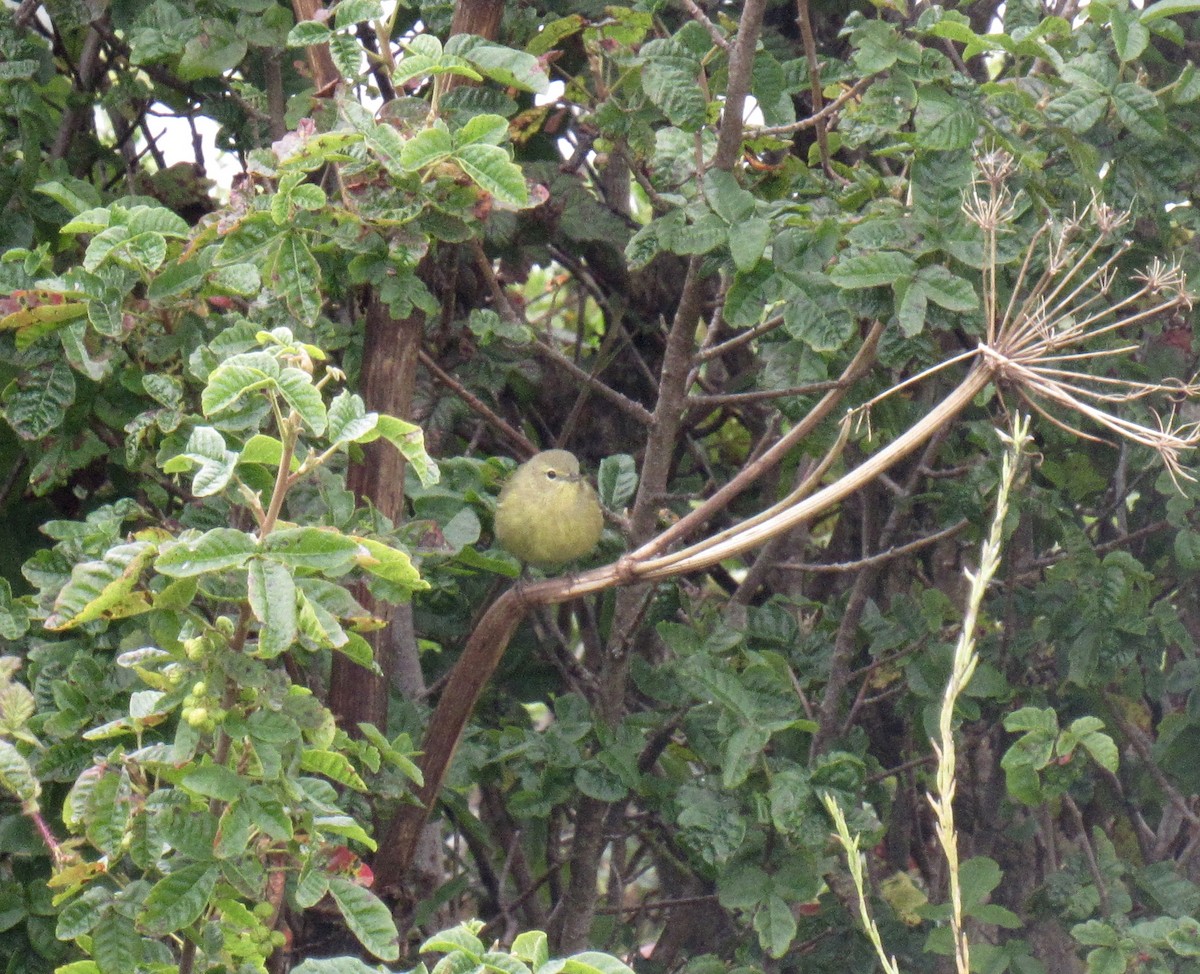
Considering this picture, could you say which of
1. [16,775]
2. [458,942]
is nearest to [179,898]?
[16,775]

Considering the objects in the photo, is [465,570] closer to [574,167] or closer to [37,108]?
[574,167]

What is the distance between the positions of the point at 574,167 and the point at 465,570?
1078 mm

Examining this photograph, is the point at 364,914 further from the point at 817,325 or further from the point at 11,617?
the point at 817,325

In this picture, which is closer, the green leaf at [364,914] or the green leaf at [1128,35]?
the green leaf at [364,914]

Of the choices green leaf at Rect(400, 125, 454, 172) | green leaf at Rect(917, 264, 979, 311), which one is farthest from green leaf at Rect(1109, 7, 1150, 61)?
green leaf at Rect(400, 125, 454, 172)

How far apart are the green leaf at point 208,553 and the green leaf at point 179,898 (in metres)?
0.46

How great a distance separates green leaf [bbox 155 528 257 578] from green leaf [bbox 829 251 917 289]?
3.81 feet

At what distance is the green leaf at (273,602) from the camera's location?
63.7 inches

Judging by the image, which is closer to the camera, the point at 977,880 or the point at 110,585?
the point at 110,585

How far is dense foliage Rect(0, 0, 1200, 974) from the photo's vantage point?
1.93 metres

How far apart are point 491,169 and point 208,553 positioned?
881 mm

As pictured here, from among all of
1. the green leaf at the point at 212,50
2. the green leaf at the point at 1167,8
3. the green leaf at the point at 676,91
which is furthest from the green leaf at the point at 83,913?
the green leaf at the point at 1167,8

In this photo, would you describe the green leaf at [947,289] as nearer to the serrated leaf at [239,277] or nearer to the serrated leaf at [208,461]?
the serrated leaf at [239,277]

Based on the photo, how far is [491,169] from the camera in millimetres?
2244
